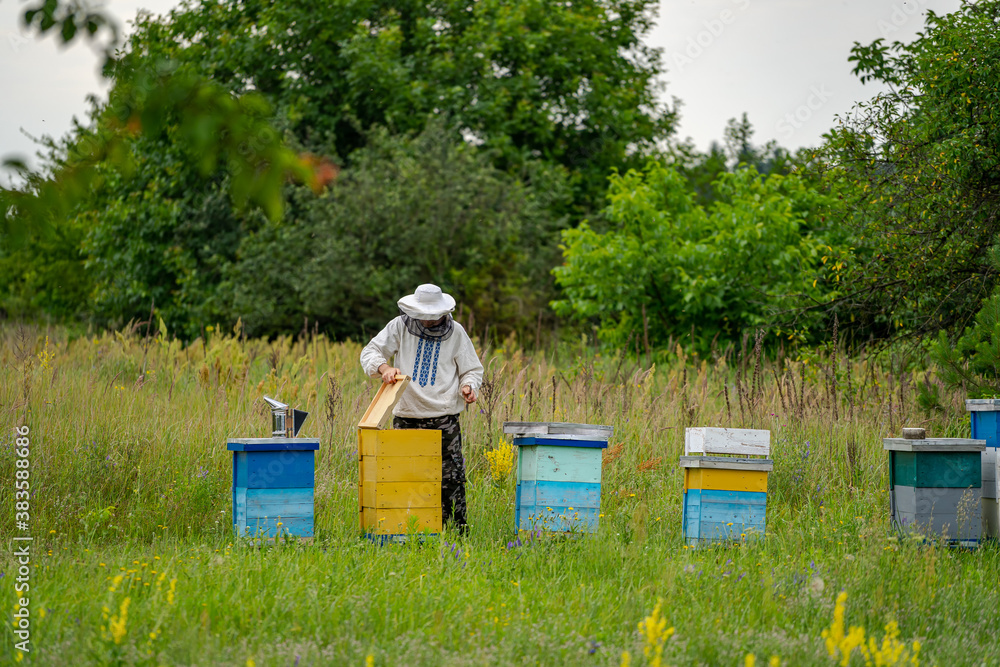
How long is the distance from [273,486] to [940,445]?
3.92 m

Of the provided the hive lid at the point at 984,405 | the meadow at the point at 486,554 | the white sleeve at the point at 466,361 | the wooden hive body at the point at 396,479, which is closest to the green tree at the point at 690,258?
the meadow at the point at 486,554

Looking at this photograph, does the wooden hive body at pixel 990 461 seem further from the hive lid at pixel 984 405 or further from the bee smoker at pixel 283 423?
the bee smoker at pixel 283 423

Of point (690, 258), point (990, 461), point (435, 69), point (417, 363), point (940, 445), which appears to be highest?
point (435, 69)

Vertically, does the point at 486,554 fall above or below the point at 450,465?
below

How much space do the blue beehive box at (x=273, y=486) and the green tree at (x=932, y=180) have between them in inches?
229

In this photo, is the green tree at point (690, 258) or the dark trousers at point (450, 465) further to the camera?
the green tree at point (690, 258)

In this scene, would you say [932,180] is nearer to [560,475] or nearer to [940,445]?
[940,445]

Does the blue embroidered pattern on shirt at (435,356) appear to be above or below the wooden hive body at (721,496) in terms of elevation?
above

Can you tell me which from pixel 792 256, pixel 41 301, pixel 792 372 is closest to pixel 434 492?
pixel 792 372

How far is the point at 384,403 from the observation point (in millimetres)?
5227

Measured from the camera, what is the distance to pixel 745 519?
5.34 metres

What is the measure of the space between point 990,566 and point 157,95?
501cm

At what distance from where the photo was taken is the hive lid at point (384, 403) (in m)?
5.11

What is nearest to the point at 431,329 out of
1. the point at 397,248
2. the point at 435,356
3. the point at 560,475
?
the point at 435,356
